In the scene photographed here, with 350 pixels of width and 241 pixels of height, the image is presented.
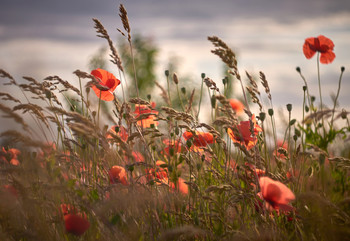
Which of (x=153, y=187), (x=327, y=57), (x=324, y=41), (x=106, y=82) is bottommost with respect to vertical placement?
(x=153, y=187)

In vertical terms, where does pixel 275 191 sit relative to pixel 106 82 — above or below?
below

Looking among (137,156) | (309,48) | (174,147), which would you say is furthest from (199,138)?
(309,48)

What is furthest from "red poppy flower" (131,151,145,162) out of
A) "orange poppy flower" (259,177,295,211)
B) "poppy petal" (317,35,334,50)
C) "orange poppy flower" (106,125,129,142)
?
"poppy petal" (317,35,334,50)

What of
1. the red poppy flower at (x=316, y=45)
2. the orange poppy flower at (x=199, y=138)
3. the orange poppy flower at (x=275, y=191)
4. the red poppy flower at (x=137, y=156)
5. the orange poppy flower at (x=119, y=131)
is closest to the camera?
the orange poppy flower at (x=275, y=191)

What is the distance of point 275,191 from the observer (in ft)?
5.01

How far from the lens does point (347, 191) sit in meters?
2.66

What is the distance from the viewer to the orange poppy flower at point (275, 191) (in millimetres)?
1493

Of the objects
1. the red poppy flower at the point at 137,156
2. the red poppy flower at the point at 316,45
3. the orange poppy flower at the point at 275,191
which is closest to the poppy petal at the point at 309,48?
the red poppy flower at the point at 316,45

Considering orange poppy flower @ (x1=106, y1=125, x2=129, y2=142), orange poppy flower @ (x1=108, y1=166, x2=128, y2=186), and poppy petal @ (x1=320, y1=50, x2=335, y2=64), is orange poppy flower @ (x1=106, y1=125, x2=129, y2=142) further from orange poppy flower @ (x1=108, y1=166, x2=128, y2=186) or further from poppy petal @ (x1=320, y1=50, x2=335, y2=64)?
poppy petal @ (x1=320, y1=50, x2=335, y2=64)

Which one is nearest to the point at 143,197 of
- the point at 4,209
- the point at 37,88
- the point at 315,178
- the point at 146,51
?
the point at 4,209

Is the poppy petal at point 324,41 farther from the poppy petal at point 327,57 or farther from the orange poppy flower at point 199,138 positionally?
the orange poppy flower at point 199,138

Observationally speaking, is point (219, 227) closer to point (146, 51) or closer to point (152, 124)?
point (152, 124)

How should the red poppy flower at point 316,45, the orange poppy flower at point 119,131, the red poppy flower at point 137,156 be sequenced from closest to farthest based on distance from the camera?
the orange poppy flower at point 119,131
the red poppy flower at point 137,156
the red poppy flower at point 316,45

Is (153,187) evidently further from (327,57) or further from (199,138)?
(327,57)
